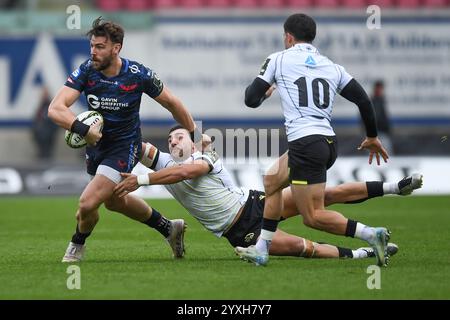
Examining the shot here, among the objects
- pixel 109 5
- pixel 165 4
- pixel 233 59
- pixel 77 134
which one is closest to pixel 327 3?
pixel 233 59

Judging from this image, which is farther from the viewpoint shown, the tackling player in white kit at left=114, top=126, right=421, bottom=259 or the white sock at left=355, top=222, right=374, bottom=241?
the tackling player in white kit at left=114, top=126, right=421, bottom=259

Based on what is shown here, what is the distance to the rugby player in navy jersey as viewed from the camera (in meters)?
9.30

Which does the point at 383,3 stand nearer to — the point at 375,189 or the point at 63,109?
the point at 375,189

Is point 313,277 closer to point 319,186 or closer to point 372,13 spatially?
point 319,186

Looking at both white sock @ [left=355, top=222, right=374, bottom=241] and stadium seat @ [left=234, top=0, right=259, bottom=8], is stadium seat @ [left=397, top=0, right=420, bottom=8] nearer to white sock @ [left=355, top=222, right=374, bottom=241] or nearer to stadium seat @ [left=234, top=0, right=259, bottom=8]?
stadium seat @ [left=234, top=0, right=259, bottom=8]

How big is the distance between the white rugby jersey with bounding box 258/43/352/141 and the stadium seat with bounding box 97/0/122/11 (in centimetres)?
1676

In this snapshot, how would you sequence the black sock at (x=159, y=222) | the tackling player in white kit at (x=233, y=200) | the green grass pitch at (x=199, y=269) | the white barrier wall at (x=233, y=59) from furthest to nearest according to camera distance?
1. the white barrier wall at (x=233, y=59)
2. the black sock at (x=159, y=222)
3. the tackling player in white kit at (x=233, y=200)
4. the green grass pitch at (x=199, y=269)

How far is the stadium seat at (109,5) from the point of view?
25033 mm

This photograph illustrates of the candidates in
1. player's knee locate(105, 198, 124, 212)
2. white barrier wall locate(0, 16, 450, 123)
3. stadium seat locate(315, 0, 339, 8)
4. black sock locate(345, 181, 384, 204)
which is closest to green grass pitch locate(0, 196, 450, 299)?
player's knee locate(105, 198, 124, 212)

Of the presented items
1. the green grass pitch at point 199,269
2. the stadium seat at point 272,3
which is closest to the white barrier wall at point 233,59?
the stadium seat at point 272,3

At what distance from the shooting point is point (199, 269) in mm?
8914

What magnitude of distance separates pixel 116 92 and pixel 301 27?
6.24ft

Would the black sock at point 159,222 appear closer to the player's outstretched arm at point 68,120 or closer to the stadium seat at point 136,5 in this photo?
the player's outstretched arm at point 68,120

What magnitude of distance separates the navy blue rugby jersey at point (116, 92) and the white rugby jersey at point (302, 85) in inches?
56.0
